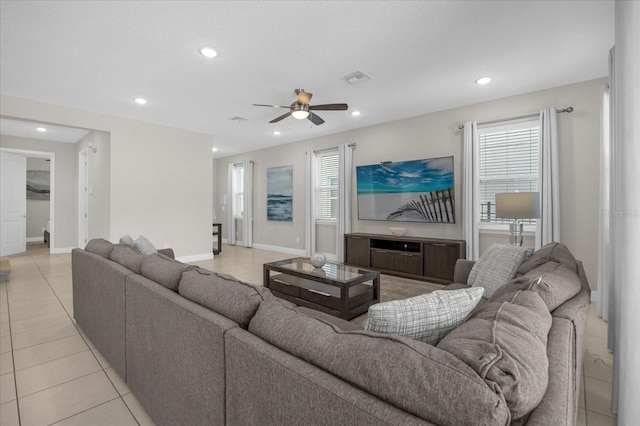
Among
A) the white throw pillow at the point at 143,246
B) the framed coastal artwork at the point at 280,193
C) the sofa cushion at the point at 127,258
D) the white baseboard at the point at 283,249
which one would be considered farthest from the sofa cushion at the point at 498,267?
the framed coastal artwork at the point at 280,193

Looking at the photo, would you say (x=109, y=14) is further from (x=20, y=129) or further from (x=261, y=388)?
(x=20, y=129)

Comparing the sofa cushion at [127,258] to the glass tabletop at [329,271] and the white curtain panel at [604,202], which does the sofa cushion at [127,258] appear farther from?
the white curtain panel at [604,202]

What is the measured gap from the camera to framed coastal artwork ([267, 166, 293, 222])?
743cm

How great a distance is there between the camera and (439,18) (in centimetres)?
256

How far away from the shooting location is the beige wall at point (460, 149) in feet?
12.4

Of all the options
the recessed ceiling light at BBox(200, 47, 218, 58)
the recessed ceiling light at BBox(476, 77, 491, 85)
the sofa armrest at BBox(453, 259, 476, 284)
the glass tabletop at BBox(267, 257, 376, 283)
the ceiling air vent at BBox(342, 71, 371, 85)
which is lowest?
the glass tabletop at BBox(267, 257, 376, 283)

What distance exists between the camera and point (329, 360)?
84 cm

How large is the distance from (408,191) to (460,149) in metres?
1.03

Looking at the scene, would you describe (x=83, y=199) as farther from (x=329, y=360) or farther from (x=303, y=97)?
(x=329, y=360)

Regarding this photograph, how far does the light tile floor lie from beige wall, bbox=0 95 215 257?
6.83 ft

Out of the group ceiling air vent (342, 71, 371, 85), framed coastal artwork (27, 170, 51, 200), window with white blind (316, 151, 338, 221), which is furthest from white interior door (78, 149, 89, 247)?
ceiling air vent (342, 71, 371, 85)

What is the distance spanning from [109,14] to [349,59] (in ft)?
7.05

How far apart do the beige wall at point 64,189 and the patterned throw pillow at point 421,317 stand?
8.58 meters

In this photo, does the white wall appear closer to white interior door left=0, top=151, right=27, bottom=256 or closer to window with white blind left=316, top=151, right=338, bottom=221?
white interior door left=0, top=151, right=27, bottom=256
